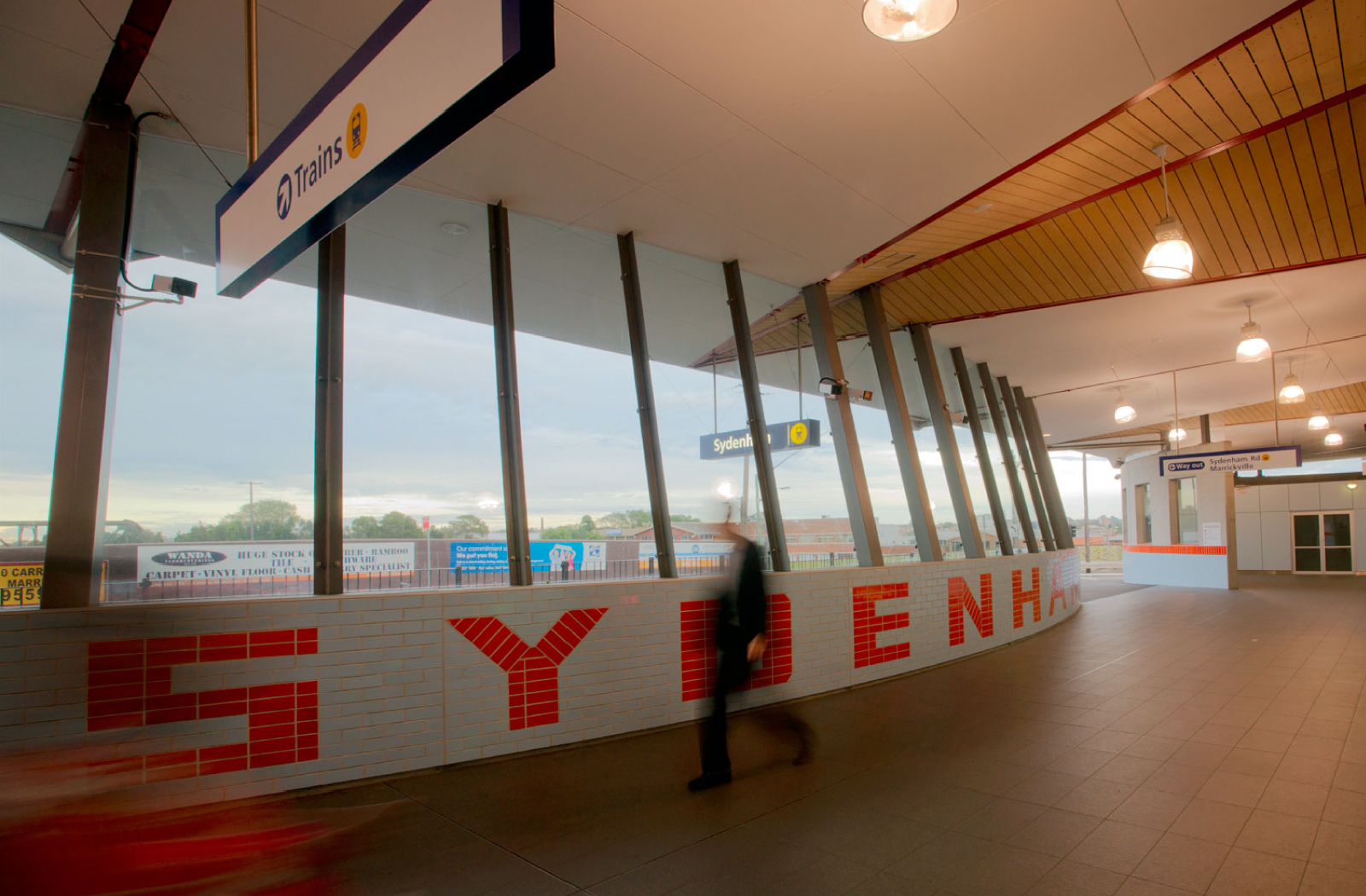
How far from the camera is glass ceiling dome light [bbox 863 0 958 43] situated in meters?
2.71

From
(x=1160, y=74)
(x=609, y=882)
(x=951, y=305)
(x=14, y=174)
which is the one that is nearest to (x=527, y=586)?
(x=609, y=882)

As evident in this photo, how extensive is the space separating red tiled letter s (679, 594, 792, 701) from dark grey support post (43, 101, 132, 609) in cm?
323

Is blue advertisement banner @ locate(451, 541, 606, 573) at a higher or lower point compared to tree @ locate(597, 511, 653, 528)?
lower

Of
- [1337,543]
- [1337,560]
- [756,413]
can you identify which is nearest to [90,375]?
[756,413]

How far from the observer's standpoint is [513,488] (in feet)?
16.1

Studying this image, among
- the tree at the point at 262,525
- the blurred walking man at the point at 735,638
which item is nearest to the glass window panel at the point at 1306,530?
the blurred walking man at the point at 735,638

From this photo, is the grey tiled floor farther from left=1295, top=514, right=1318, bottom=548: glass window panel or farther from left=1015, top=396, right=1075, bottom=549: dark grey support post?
left=1295, top=514, right=1318, bottom=548: glass window panel

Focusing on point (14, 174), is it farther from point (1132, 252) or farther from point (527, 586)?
point (1132, 252)

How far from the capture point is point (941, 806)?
11.5 feet

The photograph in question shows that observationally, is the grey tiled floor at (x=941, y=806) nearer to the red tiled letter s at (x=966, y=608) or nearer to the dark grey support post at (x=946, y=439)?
the red tiled letter s at (x=966, y=608)

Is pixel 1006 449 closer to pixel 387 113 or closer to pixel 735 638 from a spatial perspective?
pixel 735 638

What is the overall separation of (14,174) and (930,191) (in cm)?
556

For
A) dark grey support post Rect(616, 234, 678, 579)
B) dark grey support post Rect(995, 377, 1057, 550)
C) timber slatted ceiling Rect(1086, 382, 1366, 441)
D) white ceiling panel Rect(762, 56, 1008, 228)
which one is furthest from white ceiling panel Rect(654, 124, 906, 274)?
timber slatted ceiling Rect(1086, 382, 1366, 441)

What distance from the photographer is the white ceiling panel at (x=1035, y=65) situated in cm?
342
